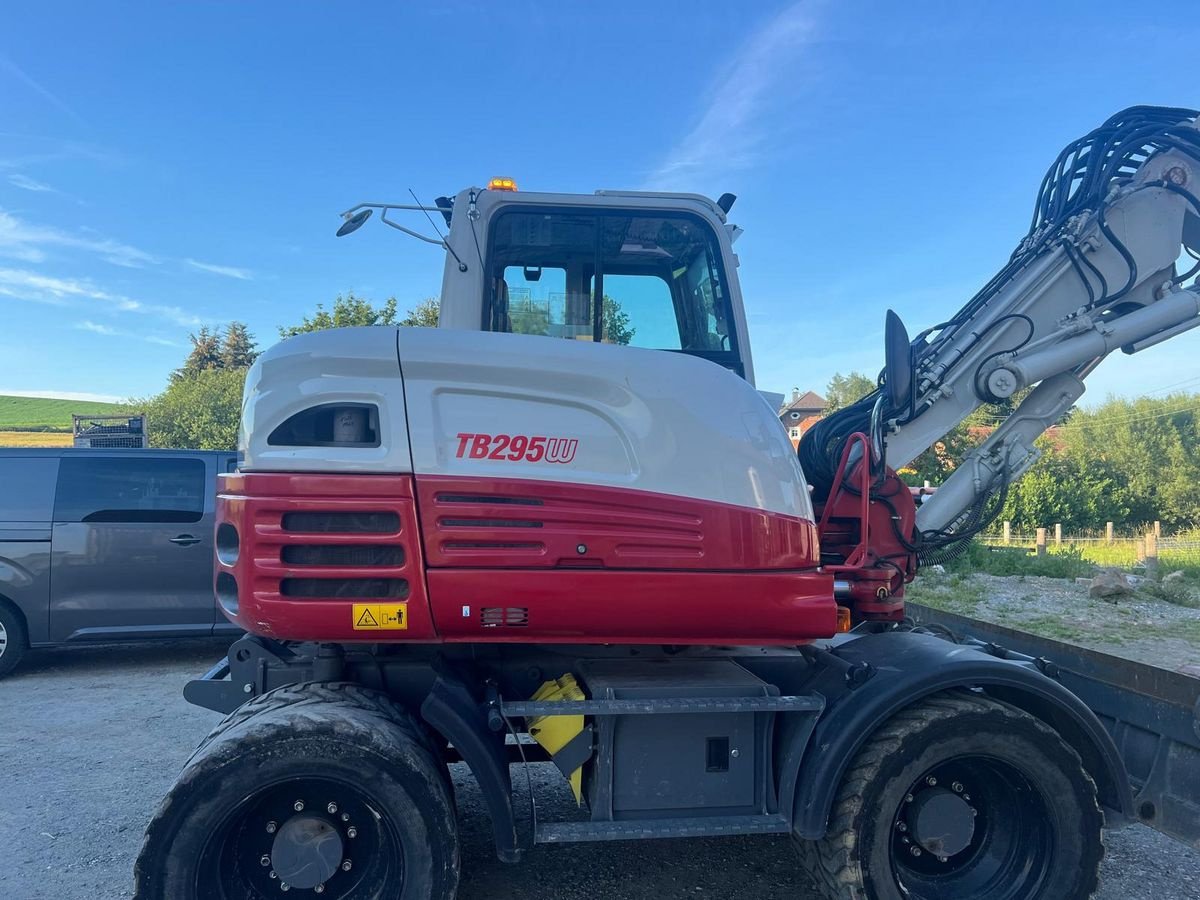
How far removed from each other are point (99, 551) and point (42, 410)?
5584 centimetres

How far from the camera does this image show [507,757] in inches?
125

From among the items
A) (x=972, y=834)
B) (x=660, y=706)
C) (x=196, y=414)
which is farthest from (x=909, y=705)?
(x=196, y=414)

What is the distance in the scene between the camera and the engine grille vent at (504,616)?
2840mm

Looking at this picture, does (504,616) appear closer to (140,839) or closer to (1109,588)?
(140,839)

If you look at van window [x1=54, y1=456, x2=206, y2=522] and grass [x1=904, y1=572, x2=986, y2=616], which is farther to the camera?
grass [x1=904, y1=572, x2=986, y2=616]

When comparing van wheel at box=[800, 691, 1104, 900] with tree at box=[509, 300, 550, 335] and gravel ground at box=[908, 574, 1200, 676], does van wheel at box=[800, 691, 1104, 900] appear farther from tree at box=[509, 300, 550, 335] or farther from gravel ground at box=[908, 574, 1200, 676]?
gravel ground at box=[908, 574, 1200, 676]

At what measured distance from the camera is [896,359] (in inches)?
142

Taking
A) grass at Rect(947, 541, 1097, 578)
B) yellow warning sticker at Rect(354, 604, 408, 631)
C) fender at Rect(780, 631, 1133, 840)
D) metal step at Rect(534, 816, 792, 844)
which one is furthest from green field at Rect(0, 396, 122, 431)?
fender at Rect(780, 631, 1133, 840)

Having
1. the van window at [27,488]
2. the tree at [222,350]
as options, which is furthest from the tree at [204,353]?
→ the van window at [27,488]

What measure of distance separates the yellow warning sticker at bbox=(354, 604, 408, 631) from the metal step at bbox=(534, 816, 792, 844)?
94cm

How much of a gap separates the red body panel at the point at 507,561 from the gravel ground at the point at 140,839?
1.26 metres

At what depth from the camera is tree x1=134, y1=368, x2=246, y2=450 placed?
3117 cm

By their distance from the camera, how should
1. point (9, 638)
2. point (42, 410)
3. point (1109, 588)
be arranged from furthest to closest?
point (42, 410), point (1109, 588), point (9, 638)

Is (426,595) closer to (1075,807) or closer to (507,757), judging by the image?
(507,757)
